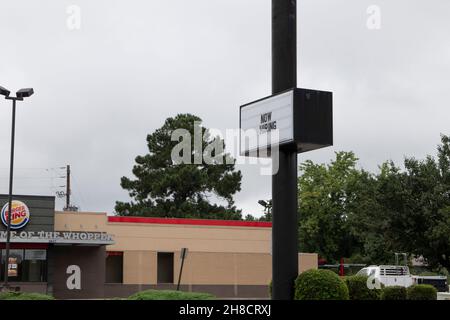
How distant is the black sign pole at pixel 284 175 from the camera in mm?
8336

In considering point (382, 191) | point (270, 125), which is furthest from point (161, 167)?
point (270, 125)

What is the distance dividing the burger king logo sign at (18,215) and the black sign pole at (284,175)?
1488 inches

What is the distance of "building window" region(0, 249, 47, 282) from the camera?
4400 cm

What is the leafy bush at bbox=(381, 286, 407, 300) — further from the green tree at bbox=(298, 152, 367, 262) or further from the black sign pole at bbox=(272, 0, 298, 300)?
the green tree at bbox=(298, 152, 367, 262)

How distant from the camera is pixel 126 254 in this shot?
49.5 meters

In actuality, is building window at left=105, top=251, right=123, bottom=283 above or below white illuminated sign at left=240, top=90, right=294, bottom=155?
below

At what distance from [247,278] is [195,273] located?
400cm

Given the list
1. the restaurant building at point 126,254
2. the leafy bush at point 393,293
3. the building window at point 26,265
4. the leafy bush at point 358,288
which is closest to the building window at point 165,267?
the restaurant building at point 126,254

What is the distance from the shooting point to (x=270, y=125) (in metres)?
8.51

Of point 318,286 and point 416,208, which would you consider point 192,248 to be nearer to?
point 416,208

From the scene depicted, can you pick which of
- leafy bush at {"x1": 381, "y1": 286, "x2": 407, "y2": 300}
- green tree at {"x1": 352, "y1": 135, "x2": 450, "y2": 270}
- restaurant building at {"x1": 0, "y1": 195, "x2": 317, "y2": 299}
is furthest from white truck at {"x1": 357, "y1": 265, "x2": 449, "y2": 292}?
restaurant building at {"x1": 0, "y1": 195, "x2": 317, "y2": 299}

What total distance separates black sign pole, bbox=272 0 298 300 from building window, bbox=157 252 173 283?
43609mm

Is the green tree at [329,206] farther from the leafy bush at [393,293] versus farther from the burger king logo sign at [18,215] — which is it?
the leafy bush at [393,293]

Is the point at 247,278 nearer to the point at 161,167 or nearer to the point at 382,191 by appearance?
the point at 382,191
